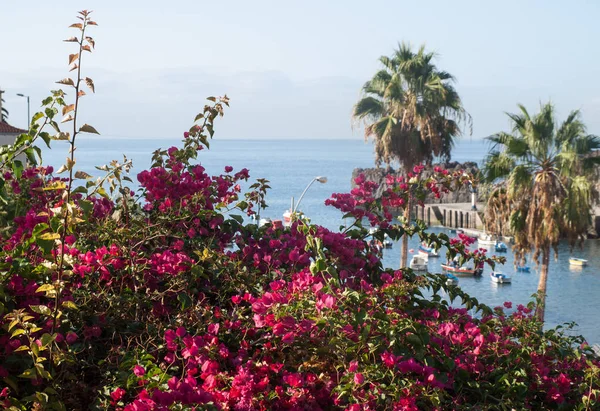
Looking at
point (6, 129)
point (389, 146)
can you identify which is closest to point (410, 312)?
point (389, 146)

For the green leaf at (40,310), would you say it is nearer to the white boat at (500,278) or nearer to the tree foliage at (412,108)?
the tree foliage at (412,108)

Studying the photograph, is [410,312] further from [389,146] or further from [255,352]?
[389,146]

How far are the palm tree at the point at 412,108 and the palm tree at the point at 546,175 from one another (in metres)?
8.76

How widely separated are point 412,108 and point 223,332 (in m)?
25.0

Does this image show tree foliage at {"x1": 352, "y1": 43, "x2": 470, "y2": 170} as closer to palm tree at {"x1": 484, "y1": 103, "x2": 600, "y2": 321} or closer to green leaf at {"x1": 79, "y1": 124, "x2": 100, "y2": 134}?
palm tree at {"x1": 484, "y1": 103, "x2": 600, "y2": 321}

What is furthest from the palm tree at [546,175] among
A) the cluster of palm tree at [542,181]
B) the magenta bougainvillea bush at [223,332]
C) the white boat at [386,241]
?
the magenta bougainvillea bush at [223,332]

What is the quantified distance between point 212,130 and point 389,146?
23351 millimetres

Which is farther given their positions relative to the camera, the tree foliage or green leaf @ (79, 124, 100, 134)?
the tree foliage

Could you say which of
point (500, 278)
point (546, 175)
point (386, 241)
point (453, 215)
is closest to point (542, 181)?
point (546, 175)

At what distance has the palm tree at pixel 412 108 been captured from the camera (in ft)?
90.4

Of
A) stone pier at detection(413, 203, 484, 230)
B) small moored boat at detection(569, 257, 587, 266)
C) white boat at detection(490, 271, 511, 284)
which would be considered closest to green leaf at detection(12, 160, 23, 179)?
white boat at detection(490, 271, 511, 284)

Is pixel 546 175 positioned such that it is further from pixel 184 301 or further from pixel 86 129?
pixel 86 129

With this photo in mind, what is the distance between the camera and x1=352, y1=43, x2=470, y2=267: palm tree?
27.5m

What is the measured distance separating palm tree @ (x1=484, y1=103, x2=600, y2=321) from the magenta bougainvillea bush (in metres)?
15.4
